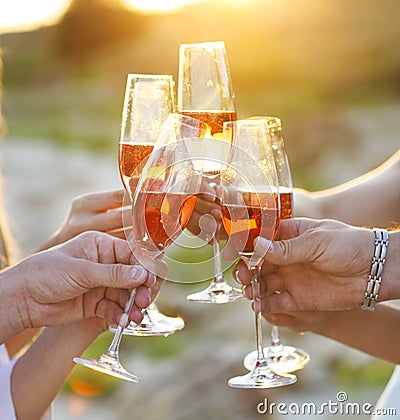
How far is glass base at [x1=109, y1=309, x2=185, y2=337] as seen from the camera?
6.64 ft

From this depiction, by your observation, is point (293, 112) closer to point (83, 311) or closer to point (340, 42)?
point (340, 42)

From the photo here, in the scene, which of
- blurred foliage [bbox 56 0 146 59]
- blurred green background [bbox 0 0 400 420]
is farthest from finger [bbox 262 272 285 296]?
blurred foliage [bbox 56 0 146 59]

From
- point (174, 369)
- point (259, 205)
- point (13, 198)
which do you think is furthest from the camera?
point (13, 198)

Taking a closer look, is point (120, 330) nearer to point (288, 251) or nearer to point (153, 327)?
point (153, 327)

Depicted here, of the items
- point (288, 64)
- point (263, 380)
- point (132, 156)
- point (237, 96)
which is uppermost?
point (132, 156)

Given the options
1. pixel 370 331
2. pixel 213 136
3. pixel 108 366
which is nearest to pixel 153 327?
pixel 108 366

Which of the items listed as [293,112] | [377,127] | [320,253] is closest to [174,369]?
[320,253]

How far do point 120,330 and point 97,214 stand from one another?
18.1 inches

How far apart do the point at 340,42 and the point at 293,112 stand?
2.36m

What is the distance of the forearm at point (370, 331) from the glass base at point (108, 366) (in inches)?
26.5

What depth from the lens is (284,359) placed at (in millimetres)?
2170

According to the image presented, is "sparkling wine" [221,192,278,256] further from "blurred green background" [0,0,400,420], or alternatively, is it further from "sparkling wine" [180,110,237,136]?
"blurred green background" [0,0,400,420]

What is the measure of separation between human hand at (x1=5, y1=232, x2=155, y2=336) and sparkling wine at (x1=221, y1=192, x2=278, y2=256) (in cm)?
20

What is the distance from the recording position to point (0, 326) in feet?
6.38
